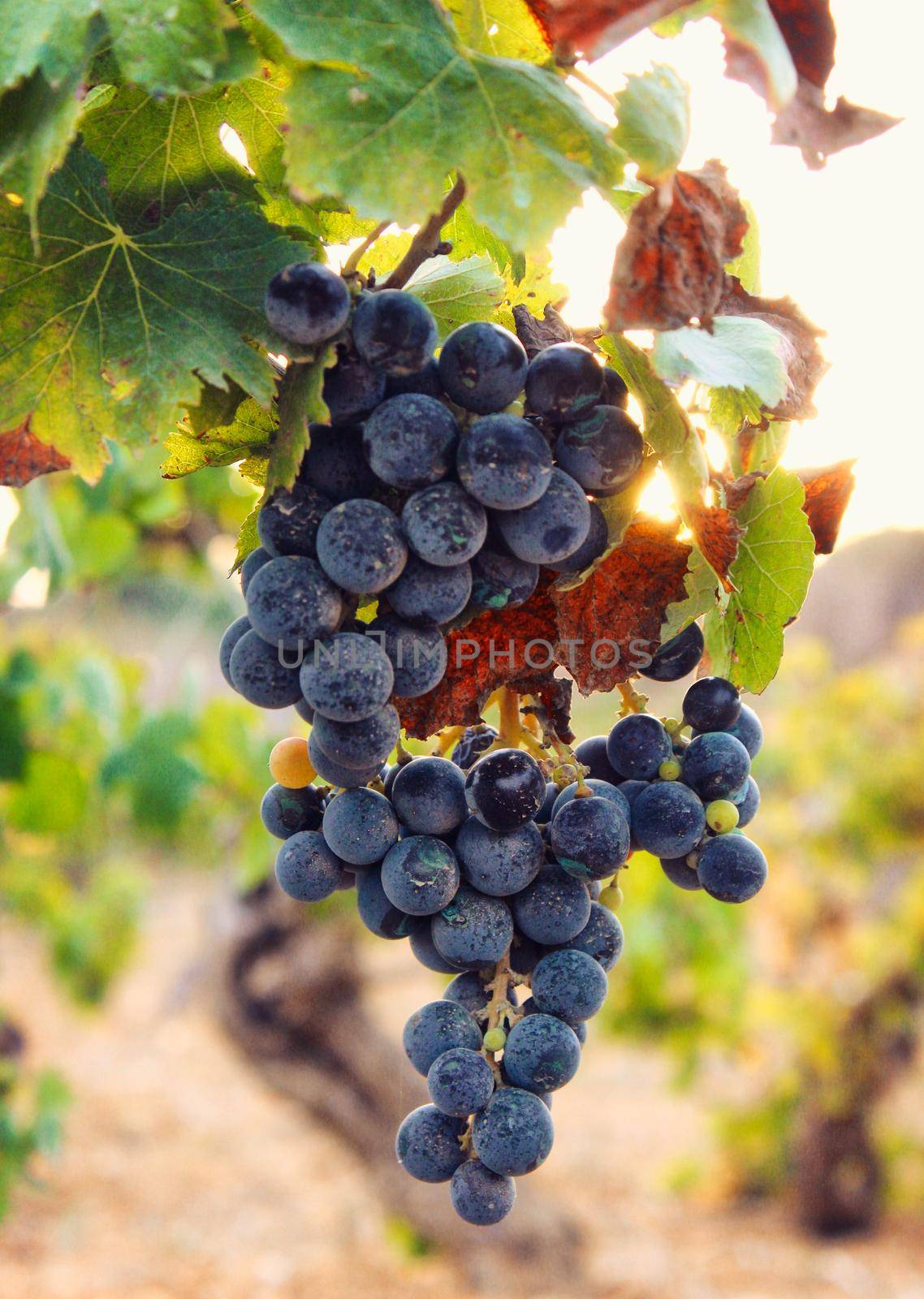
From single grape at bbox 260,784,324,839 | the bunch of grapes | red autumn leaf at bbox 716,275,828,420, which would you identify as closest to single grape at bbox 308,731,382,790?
the bunch of grapes

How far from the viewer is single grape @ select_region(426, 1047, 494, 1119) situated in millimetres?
Result: 831

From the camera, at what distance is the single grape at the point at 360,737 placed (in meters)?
0.77

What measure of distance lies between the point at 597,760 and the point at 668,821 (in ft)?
0.40

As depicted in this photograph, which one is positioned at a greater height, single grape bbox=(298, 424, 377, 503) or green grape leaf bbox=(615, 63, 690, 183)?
green grape leaf bbox=(615, 63, 690, 183)

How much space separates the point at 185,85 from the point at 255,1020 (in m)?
5.22

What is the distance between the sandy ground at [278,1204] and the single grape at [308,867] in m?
4.74

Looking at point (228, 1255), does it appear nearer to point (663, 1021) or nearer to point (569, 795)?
point (663, 1021)

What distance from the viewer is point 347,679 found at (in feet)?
2.40

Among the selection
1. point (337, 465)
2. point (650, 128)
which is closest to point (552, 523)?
point (337, 465)

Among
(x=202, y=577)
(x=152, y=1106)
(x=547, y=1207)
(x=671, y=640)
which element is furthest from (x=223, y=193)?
(x=152, y=1106)

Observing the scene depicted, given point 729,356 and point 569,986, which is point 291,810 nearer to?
point 569,986

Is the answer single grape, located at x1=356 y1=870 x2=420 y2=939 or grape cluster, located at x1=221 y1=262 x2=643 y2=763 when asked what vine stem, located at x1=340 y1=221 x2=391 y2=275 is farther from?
single grape, located at x1=356 y1=870 x2=420 y2=939

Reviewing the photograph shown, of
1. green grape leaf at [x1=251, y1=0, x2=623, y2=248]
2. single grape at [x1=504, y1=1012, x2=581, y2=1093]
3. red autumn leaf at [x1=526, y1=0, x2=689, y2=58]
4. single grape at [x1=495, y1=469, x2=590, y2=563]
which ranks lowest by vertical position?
single grape at [x1=504, y1=1012, x2=581, y2=1093]

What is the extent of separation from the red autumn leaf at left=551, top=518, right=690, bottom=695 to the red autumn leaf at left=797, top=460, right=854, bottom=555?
163mm
